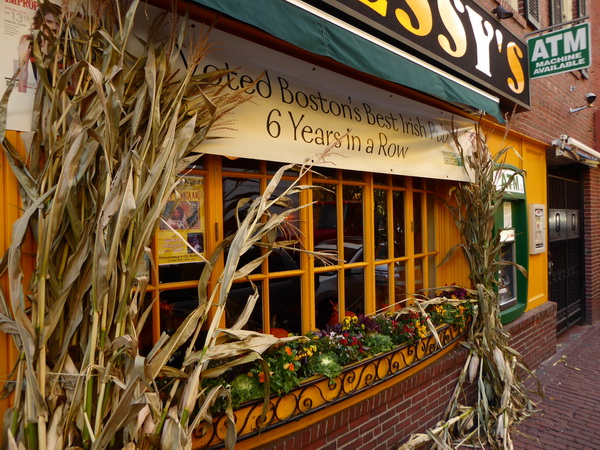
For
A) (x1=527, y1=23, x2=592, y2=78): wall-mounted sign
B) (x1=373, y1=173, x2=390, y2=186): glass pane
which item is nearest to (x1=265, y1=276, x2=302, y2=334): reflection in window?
(x1=373, y1=173, x2=390, y2=186): glass pane

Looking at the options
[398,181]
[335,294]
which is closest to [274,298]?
[335,294]

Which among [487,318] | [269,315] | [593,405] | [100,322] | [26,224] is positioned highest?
[26,224]

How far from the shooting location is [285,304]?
120 inches

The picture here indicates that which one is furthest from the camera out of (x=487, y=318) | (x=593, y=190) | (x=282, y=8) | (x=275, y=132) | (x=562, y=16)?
(x=593, y=190)

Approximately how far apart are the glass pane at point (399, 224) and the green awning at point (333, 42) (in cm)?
103

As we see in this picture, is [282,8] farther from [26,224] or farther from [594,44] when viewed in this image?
[594,44]

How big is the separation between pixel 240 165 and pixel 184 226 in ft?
1.90

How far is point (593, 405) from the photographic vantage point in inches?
178

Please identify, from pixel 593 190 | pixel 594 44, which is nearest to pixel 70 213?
pixel 593 190

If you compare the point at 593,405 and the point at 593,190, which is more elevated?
the point at 593,190

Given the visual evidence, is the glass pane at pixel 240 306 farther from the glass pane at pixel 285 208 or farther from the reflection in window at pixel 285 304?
the glass pane at pixel 285 208

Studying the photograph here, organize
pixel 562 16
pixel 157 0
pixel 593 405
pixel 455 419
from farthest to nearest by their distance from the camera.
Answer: pixel 562 16 → pixel 593 405 → pixel 455 419 → pixel 157 0

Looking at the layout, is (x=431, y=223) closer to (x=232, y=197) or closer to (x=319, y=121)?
(x=319, y=121)

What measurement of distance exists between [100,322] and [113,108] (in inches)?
33.7
